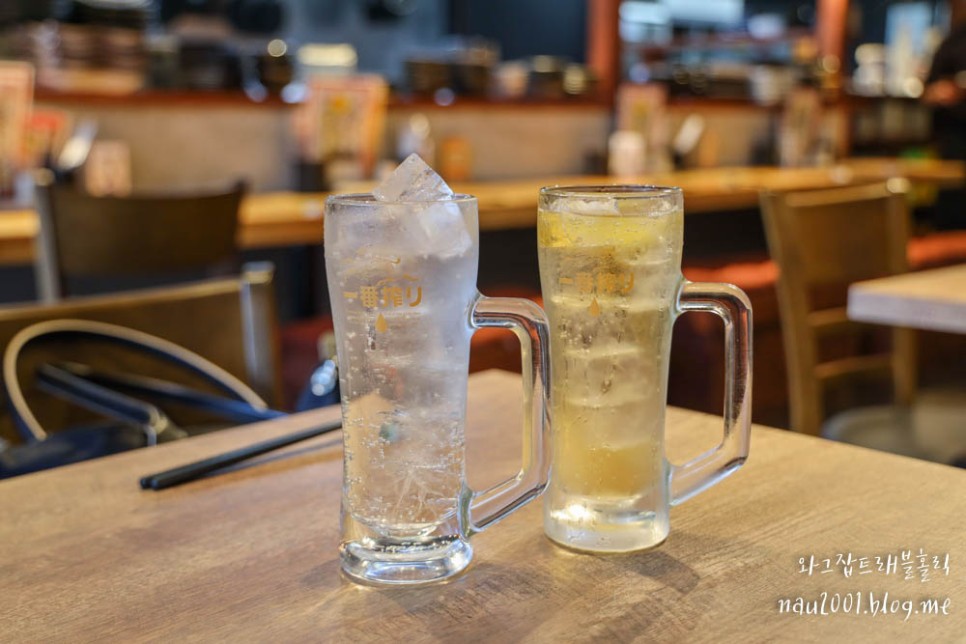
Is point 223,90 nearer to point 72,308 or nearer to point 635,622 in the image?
point 72,308

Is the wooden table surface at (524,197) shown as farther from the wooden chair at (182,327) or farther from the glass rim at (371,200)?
the glass rim at (371,200)


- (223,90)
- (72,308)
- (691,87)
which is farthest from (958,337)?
(72,308)

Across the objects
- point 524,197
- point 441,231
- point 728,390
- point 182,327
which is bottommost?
point 524,197

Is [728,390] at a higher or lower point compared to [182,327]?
higher

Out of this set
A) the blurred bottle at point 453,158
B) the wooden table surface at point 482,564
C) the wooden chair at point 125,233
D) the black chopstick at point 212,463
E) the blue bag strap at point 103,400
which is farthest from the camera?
the blurred bottle at point 453,158

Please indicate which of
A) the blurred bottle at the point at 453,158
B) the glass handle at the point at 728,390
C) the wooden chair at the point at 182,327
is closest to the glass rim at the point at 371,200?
the glass handle at the point at 728,390

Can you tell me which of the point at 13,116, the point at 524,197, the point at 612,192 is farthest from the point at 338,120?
the point at 612,192

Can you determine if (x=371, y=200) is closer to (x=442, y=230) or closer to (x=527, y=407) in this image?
(x=442, y=230)

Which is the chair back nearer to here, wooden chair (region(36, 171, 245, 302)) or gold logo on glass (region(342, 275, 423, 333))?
wooden chair (region(36, 171, 245, 302))

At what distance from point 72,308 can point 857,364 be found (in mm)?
1539

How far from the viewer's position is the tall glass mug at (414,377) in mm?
611

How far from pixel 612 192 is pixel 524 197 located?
2641mm

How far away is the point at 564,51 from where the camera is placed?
28.0 ft

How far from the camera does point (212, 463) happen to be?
81 cm
